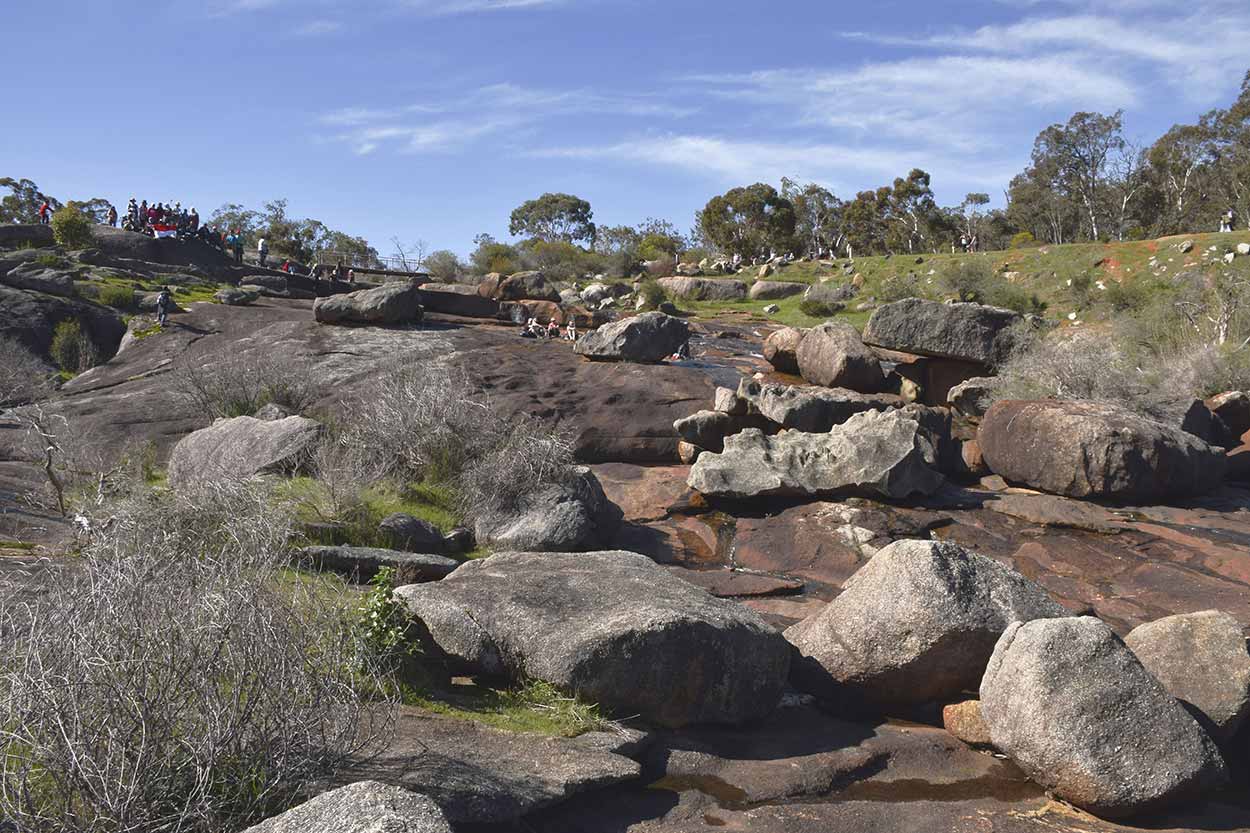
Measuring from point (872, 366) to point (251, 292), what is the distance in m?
19.8

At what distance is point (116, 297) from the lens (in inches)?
1299

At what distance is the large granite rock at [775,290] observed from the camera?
146ft

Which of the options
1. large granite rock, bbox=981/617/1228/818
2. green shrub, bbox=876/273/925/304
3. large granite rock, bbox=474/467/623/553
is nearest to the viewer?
large granite rock, bbox=981/617/1228/818

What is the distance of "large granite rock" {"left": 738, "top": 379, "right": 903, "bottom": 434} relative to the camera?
16516 mm

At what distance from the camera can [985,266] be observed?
3844 centimetres

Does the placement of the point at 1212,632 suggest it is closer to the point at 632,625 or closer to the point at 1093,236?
the point at 632,625

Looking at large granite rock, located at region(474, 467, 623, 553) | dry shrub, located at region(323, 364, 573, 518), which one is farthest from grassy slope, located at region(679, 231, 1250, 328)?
large granite rock, located at region(474, 467, 623, 553)

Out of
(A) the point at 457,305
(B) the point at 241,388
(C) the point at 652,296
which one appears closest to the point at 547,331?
(A) the point at 457,305

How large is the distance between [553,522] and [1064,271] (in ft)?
105

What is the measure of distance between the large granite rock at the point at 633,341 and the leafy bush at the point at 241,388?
6.14 metres

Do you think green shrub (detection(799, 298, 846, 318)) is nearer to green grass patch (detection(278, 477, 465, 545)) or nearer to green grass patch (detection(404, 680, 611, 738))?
green grass patch (detection(278, 477, 465, 545))

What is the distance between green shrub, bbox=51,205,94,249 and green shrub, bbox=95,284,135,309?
8795mm

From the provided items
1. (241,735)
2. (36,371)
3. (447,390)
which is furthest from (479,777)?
(36,371)

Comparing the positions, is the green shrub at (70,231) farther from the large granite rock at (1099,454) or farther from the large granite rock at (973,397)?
the large granite rock at (1099,454)
